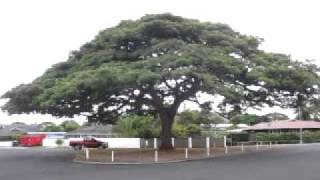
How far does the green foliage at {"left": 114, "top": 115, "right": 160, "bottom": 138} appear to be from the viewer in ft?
192

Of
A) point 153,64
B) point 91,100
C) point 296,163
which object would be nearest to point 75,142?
point 91,100

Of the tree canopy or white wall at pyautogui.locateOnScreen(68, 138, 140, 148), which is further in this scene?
white wall at pyautogui.locateOnScreen(68, 138, 140, 148)

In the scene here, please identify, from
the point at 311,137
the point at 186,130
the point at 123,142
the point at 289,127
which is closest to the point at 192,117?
the point at 186,130

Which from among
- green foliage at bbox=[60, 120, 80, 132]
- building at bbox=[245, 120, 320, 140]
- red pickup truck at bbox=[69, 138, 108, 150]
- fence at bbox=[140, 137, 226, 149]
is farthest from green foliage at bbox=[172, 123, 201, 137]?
green foliage at bbox=[60, 120, 80, 132]

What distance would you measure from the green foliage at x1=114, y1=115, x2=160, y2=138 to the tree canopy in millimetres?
16254

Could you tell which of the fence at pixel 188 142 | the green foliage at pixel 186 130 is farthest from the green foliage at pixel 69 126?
the fence at pixel 188 142

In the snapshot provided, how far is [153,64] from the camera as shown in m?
33.5

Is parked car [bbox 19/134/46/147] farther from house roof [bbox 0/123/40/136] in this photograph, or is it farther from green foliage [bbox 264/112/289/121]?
green foliage [bbox 264/112/289/121]

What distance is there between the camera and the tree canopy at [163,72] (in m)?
32.8

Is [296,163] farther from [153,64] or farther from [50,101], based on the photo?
[50,101]

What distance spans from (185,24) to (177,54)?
4.61m

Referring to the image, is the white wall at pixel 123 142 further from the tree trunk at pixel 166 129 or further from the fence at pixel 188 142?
the tree trunk at pixel 166 129

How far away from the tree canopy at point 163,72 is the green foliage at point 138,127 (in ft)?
53.3

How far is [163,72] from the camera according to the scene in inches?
1275
